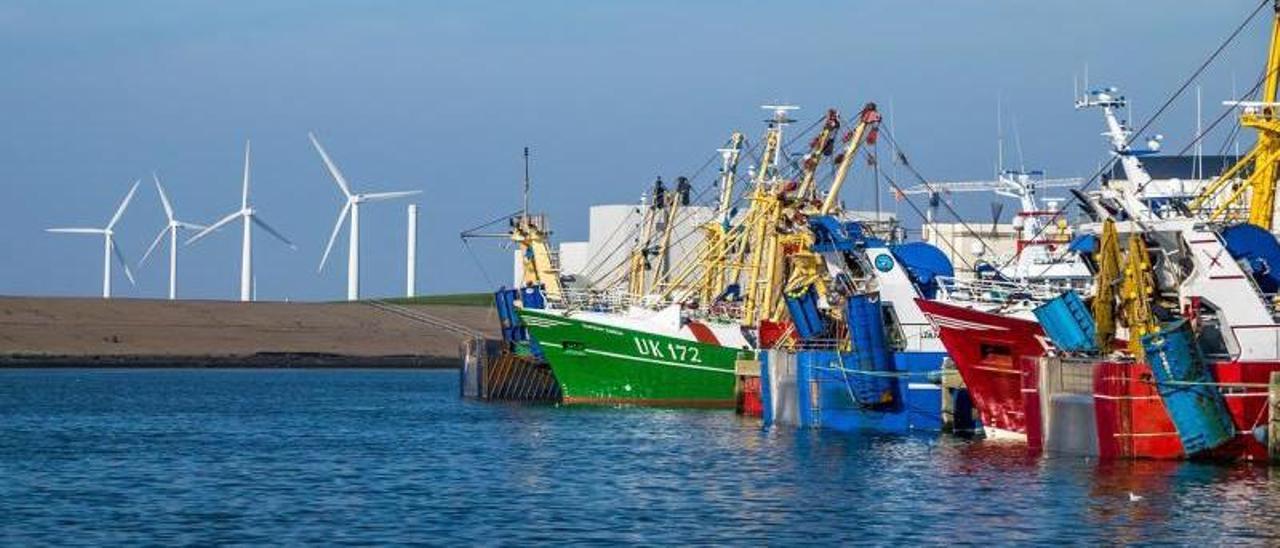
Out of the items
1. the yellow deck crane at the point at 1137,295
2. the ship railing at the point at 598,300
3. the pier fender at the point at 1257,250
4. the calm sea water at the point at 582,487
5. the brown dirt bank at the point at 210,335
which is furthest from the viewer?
the brown dirt bank at the point at 210,335

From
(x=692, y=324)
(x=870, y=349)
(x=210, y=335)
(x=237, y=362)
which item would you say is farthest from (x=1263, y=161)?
(x=210, y=335)

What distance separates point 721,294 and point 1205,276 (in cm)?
4509

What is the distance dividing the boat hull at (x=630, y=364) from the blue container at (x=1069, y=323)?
2852cm

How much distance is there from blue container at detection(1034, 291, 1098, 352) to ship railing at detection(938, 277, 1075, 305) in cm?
198

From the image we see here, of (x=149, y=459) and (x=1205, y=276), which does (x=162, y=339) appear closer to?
(x=149, y=459)

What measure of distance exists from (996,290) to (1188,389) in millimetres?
11657

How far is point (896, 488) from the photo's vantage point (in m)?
46.0

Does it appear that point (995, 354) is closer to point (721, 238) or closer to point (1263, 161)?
point (1263, 161)

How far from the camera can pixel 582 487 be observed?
1870 inches

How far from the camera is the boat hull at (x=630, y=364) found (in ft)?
260

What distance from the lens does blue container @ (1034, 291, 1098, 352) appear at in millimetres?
50188

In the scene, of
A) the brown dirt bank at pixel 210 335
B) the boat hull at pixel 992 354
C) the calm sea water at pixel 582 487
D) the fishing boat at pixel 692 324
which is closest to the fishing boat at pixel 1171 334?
the calm sea water at pixel 582 487

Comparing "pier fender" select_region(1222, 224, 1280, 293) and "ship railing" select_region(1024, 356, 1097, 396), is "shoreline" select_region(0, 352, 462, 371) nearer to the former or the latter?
"ship railing" select_region(1024, 356, 1097, 396)

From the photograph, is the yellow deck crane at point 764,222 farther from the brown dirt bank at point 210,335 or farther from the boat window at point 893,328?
the brown dirt bank at point 210,335
